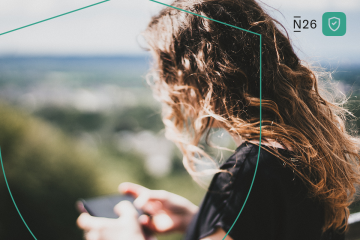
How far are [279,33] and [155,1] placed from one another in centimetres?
26

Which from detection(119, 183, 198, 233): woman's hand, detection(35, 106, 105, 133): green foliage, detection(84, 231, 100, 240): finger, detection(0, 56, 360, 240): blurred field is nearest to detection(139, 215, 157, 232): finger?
detection(119, 183, 198, 233): woman's hand

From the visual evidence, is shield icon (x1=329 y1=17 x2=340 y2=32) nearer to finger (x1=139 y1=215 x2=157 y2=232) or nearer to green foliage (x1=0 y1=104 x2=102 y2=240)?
finger (x1=139 y1=215 x2=157 y2=232)

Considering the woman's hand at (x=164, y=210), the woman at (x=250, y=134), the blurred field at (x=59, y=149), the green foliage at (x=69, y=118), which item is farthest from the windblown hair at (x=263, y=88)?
the green foliage at (x=69, y=118)

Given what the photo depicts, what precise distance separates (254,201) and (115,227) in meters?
0.25

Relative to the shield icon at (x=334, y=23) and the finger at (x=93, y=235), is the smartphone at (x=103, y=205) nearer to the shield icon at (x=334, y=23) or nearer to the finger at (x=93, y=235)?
the finger at (x=93, y=235)

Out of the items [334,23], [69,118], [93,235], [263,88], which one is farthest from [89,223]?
[69,118]

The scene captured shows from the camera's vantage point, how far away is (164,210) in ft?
1.84

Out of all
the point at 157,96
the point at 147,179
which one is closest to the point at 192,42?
the point at 157,96

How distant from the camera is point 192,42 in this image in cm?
48

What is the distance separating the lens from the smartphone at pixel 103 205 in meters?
0.54

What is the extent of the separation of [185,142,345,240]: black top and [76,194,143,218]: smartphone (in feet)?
0.78

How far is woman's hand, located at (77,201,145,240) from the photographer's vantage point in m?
0.41

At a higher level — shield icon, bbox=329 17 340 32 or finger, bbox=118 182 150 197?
shield icon, bbox=329 17 340 32

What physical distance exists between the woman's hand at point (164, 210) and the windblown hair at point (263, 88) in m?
0.20
